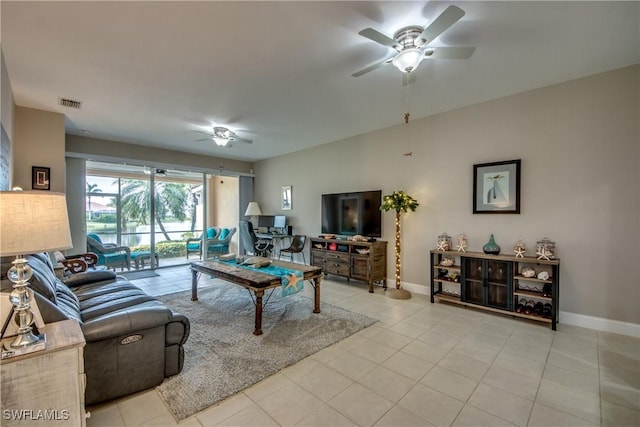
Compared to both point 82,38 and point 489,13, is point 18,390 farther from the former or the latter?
point 489,13

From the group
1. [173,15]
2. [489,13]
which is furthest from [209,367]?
[489,13]

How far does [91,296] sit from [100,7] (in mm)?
2484

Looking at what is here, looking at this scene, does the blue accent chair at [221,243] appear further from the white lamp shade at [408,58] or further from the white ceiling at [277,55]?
the white lamp shade at [408,58]

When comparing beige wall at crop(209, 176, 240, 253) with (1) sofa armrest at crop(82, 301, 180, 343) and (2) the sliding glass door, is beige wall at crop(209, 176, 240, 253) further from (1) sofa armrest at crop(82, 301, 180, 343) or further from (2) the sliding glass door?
(1) sofa armrest at crop(82, 301, 180, 343)

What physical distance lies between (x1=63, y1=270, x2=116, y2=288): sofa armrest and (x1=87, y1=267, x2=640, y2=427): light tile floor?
1.82 metres

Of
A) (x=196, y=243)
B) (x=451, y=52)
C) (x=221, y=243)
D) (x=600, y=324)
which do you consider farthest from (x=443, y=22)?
(x=196, y=243)

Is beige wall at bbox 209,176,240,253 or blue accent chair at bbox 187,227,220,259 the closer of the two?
blue accent chair at bbox 187,227,220,259

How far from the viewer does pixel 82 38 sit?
2.32m

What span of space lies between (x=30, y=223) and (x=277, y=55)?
2.19 metres

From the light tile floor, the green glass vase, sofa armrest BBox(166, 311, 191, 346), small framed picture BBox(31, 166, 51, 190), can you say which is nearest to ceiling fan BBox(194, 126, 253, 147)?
small framed picture BBox(31, 166, 51, 190)

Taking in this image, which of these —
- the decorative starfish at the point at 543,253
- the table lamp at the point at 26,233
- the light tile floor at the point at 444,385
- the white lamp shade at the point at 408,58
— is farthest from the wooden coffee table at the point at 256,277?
the decorative starfish at the point at 543,253

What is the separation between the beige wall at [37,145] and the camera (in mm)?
3791

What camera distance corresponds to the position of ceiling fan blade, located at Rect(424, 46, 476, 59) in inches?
84.9

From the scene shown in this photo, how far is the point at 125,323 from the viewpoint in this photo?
6.38ft
